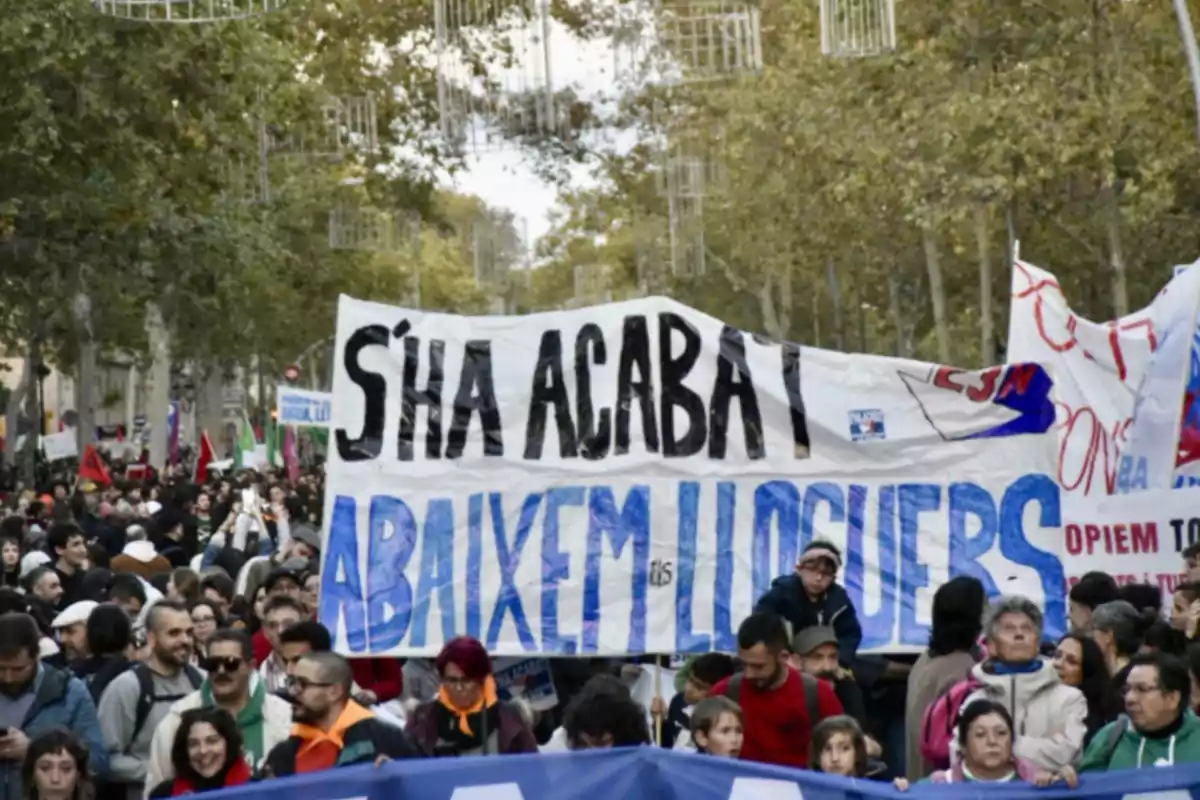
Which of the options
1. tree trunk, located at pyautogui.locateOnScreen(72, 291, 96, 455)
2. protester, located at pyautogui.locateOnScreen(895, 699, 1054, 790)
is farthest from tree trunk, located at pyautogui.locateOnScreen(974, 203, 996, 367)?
protester, located at pyautogui.locateOnScreen(895, 699, 1054, 790)

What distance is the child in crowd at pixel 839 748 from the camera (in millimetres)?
8570

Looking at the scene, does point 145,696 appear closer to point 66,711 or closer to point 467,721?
point 66,711

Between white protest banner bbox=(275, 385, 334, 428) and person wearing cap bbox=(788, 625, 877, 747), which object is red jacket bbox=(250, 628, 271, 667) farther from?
white protest banner bbox=(275, 385, 334, 428)

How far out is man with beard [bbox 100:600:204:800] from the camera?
977cm

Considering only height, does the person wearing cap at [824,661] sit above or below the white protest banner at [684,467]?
below

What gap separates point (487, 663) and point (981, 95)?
93.7 ft

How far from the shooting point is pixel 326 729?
847 cm

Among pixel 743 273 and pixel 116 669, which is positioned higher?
pixel 743 273

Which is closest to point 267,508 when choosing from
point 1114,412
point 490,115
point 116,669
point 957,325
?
point 1114,412

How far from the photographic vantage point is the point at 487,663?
29.7 ft

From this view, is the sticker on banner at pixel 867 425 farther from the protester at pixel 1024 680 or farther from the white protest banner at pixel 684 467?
the protester at pixel 1024 680

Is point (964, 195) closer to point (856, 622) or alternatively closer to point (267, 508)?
point (267, 508)

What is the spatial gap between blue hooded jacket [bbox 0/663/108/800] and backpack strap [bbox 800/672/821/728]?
2.44 metres

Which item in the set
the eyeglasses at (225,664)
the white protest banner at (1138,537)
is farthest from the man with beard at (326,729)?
the white protest banner at (1138,537)
